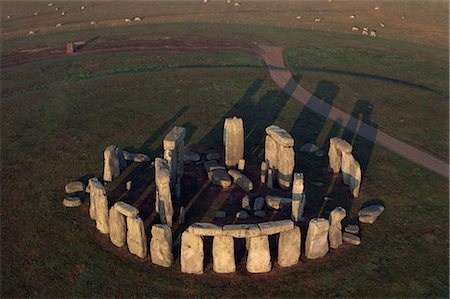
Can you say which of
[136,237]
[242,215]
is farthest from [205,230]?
[242,215]

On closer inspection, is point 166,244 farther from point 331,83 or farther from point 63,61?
point 63,61

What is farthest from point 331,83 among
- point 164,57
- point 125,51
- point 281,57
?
point 125,51

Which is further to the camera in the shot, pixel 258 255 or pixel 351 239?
Answer: pixel 351 239

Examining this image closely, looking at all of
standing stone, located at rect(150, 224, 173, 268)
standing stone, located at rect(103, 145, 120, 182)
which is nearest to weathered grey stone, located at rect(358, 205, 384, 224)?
standing stone, located at rect(150, 224, 173, 268)

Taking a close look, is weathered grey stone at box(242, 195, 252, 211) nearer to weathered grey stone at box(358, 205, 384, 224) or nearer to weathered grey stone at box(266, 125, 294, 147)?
weathered grey stone at box(266, 125, 294, 147)

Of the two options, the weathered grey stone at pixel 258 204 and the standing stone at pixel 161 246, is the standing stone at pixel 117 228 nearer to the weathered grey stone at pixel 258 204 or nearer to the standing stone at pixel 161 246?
the standing stone at pixel 161 246

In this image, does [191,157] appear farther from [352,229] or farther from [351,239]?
[351,239]

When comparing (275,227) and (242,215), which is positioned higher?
(275,227)

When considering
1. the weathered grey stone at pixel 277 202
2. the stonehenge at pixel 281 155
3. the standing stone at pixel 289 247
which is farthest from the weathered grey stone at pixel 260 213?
the standing stone at pixel 289 247
